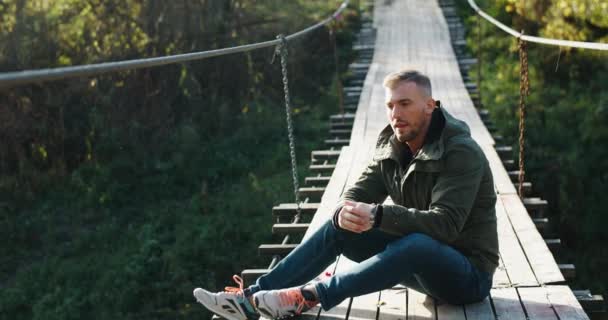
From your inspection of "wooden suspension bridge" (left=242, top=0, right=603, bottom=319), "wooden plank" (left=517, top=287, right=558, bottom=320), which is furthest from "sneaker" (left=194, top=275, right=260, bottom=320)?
"wooden plank" (left=517, top=287, right=558, bottom=320)

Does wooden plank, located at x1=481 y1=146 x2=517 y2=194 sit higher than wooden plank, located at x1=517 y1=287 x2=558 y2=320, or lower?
lower

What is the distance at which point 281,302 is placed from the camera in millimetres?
3107

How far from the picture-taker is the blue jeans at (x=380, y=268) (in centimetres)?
294

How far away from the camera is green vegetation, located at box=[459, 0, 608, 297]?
873cm

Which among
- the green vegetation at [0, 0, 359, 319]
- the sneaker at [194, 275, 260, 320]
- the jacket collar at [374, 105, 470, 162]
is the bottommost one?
the green vegetation at [0, 0, 359, 319]

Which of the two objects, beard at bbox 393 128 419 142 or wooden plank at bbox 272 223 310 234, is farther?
wooden plank at bbox 272 223 310 234

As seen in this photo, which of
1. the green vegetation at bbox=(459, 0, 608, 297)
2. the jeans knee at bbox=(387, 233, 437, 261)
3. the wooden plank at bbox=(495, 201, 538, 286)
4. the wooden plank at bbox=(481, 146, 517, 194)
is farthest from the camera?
the green vegetation at bbox=(459, 0, 608, 297)

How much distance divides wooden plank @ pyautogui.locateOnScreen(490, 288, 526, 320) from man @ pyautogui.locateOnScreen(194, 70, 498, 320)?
0.30 feet

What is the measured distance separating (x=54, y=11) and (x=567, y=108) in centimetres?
676

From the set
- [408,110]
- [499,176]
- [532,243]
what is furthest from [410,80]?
[499,176]

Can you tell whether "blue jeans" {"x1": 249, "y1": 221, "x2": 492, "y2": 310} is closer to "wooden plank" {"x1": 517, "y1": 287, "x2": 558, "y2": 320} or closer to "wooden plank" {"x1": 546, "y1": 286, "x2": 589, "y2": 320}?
"wooden plank" {"x1": 517, "y1": 287, "x2": 558, "y2": 320}

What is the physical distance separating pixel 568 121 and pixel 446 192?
303 inches

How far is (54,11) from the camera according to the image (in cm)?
1002

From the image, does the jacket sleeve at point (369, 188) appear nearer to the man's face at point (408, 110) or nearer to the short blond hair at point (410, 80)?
the man's face at point (408, 110)
